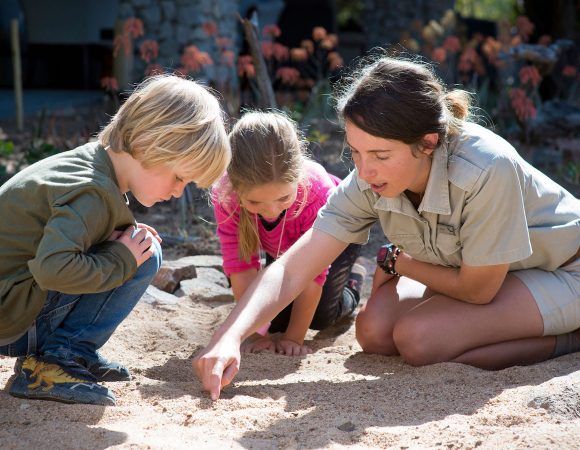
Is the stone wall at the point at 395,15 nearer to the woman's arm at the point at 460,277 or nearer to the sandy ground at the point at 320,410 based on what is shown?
the woman's arm at the point at 460,277

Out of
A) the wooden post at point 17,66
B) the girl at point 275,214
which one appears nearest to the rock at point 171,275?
the girl at point 275,214

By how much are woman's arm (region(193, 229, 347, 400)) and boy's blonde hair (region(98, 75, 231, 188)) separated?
1.51 ft

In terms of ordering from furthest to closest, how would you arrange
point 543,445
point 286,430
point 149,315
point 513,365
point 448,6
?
1. point 448,6
2. point 149,315
3. point 513,365
4. point 286,430
5. point 543,445

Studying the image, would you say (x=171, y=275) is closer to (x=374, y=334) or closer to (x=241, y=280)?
(x=241, y=280)

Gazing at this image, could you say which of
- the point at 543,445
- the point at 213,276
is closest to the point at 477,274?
the point at 543,445

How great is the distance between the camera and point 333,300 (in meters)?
3.52

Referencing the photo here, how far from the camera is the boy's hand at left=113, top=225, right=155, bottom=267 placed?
2459 mm

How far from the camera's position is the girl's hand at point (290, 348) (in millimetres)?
3242

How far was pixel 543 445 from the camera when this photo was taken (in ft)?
Result: 6.68

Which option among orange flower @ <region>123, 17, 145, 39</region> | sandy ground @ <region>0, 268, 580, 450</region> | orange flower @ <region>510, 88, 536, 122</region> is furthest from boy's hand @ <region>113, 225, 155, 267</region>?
orange flower @ <region>123, 17, 145, 39</region>

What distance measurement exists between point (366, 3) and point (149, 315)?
12.1 meters

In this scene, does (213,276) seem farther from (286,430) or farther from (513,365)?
(286,430)

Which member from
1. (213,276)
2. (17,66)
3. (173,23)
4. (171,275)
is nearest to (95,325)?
(171,275)

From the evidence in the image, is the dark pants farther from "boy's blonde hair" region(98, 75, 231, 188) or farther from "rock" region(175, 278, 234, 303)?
"boy's blonde hair" region(98, 75, 231, 188)
